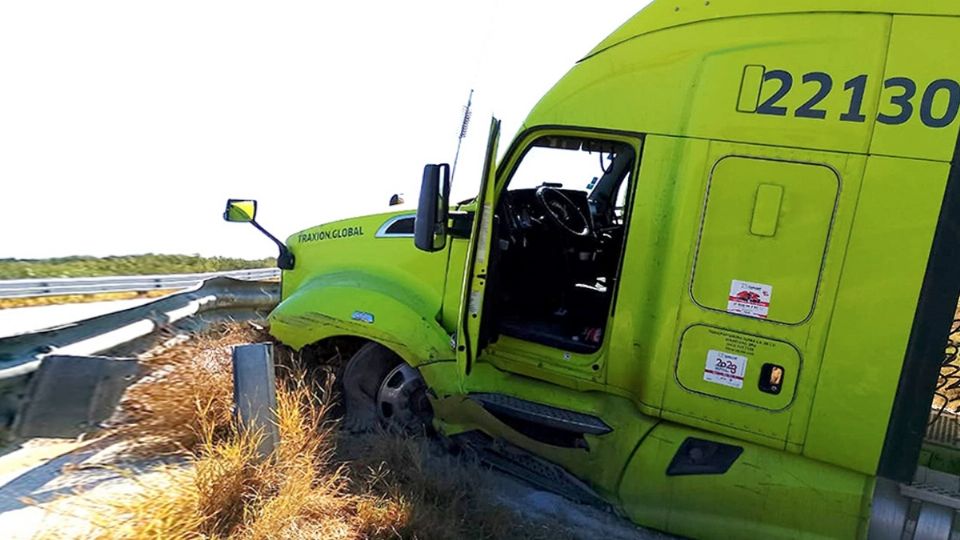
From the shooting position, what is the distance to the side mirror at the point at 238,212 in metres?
4.39

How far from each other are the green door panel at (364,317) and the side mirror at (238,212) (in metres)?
0.64

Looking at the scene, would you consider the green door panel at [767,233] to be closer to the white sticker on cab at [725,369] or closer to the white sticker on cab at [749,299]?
the white sticker on cab at [749,299]

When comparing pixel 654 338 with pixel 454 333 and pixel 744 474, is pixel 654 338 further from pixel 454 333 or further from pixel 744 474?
pixel 454 333

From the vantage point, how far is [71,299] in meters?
10.5

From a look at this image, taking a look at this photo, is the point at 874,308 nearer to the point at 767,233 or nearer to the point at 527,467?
the point at 767,233

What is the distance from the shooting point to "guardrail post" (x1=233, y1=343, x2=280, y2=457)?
3.44 metres

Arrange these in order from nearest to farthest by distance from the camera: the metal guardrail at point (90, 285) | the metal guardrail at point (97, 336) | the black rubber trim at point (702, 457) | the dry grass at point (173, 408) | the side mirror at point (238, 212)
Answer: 1. the metal guardrail at point (97, 336)
2. the black rubber trim at point (702, 457)
3. the dry grass at point (173, 408)
4. the side mirror at point (238, 212)
5. the metal guardrail at point (90, 285)

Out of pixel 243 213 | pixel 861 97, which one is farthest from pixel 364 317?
pixel 861 97

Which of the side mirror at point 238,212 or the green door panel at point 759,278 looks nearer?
the green door panel at point 759,278

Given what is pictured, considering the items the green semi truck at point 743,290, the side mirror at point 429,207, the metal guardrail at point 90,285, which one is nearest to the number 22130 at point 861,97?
the green semi truck at point 743,290

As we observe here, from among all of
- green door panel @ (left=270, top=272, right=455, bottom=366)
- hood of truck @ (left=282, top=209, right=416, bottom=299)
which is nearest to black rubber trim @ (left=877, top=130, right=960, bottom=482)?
green door panel @ (left=270, top=272, right=455, bottom=366)

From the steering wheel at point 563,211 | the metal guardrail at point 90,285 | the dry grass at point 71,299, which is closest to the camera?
the steering wheel at point 563,211

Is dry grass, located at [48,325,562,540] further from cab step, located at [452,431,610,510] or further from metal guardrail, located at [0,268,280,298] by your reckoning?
metal guardrail, located at [0,268,280,298]

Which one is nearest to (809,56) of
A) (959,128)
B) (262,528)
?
(959,128)
